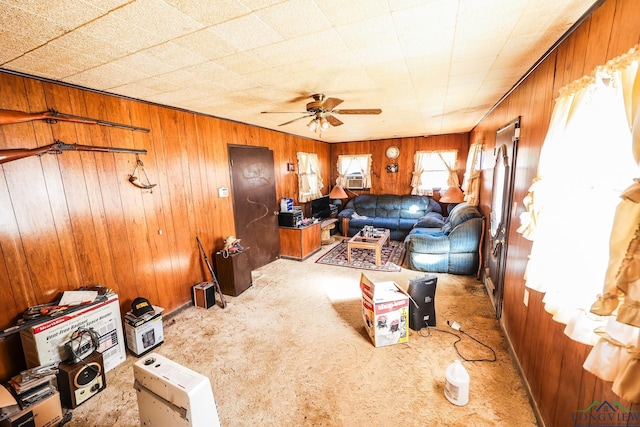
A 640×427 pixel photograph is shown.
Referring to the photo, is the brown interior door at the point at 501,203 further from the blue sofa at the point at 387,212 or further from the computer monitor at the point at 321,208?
the computer monitor at the point at 321,208

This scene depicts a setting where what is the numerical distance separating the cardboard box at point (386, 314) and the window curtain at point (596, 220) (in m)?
1.15

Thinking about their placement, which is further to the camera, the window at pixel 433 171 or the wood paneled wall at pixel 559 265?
the window at pixel 433 171

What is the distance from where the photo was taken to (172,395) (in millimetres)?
1344

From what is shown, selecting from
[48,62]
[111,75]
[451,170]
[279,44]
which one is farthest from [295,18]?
[451,170]

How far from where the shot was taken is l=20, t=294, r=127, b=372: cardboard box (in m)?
1.85

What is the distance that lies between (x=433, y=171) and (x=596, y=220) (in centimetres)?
572

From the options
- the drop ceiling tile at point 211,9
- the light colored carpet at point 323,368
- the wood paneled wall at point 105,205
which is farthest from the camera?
the wood paneled wall at point 105,205

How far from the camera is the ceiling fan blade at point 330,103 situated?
2.38 metres

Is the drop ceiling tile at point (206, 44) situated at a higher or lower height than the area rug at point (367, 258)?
higher

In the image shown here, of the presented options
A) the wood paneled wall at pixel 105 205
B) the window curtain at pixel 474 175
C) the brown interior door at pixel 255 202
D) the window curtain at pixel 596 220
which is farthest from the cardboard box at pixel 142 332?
the window curtain at pixel 474 175

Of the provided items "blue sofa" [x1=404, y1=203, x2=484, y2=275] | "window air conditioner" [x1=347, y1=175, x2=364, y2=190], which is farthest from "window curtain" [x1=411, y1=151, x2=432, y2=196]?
"blue sofa" [x1=404, y1=203, x2=484, y2=275]

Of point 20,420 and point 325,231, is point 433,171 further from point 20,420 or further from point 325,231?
point 20,420

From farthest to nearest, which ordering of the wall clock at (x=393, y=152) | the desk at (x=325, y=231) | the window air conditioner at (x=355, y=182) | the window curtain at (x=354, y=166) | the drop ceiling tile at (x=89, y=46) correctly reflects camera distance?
1. the window air conditioner at (x=355, y=182)
2. the window curtain at (x=354, y=166)
3. the wall clock at (x=393, y=152)
4. the desk at (x=325, y=231)
5. the drop ceiling tile at (x=89, y=46)

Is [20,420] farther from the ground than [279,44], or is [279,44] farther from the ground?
[279,44]
